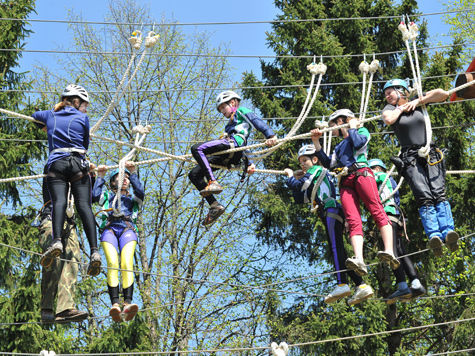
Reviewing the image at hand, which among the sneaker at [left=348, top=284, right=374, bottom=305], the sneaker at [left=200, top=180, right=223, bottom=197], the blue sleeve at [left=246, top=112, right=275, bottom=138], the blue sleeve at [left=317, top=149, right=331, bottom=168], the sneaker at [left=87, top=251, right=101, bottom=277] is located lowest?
the sneaker at [left=348, top=284, right=374, bottom=305]

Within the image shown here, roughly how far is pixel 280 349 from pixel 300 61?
30.8 feet

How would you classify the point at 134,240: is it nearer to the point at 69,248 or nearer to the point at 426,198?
the point at 69,248

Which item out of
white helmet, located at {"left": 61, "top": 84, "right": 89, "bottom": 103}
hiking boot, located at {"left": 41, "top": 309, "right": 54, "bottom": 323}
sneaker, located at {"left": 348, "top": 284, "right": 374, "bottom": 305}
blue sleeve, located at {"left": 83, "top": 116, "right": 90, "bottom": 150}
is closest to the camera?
sneaker, located at {"left": 348, "top": 284, "right": 374, "bottom": 305}

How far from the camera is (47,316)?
9.68 m

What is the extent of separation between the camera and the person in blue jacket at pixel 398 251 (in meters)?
9.45

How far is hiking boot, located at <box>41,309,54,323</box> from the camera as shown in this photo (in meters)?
9.64

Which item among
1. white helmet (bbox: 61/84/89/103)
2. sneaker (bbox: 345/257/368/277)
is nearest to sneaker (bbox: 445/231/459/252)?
sneaker (bbox: 345/257/368/277)

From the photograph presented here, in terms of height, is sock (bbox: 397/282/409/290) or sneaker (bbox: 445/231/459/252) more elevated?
sneaker (bbox: 445/231/459/252)

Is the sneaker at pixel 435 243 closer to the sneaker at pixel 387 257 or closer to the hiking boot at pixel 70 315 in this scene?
the sneaker at pixel 387 257

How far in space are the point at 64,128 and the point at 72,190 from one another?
1.99ft

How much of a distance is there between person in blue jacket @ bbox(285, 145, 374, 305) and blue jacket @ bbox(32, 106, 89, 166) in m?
2.22

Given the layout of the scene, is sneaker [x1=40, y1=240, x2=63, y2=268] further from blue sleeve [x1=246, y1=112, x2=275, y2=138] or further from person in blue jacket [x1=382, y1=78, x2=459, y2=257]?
person in blue jacket [x1=382, y1=78, x2=459, y2=257]

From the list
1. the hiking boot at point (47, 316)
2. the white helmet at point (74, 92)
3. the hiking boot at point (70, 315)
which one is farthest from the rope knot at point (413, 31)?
the hiking boot at point (47, 316)

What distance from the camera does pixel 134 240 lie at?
32.9ft
